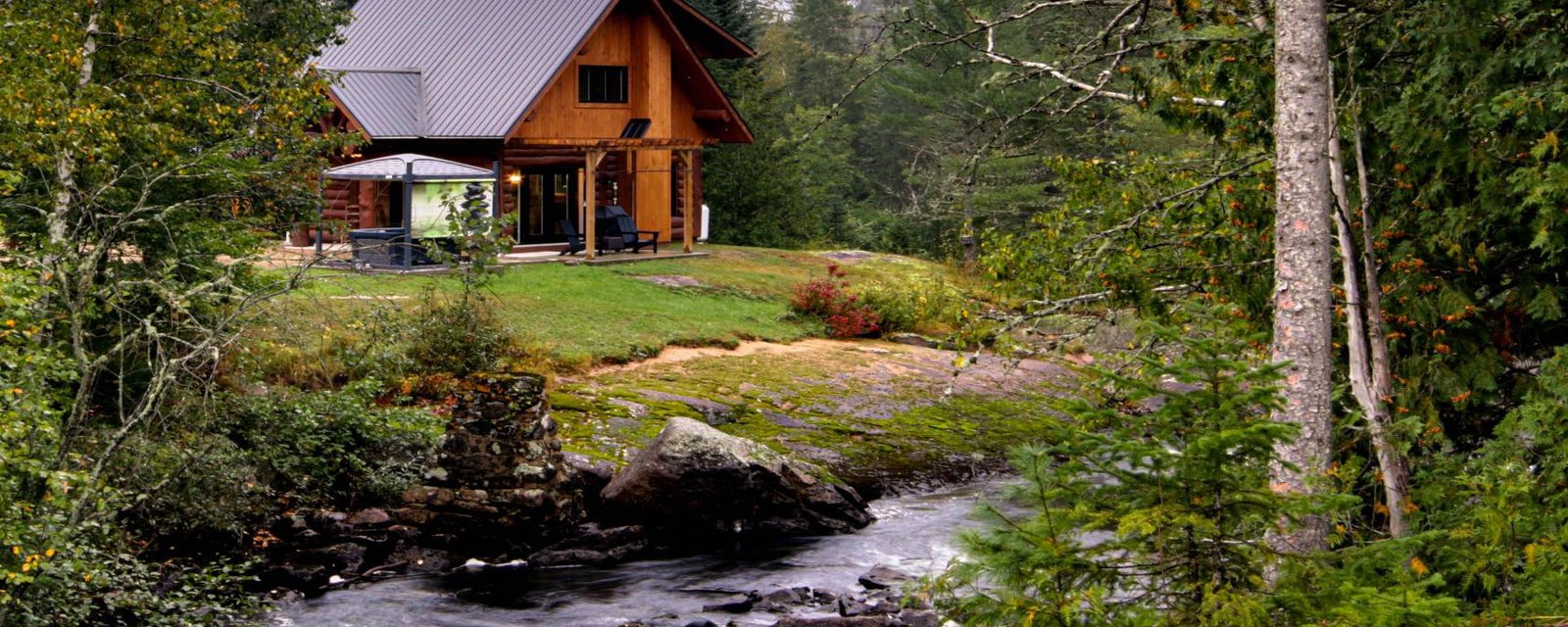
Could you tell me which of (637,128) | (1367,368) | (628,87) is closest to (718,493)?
(1367,368)

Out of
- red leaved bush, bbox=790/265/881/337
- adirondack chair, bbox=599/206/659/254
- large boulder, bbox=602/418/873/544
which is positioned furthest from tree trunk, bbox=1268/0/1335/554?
adirondack chair, bbox=599/206/659/254

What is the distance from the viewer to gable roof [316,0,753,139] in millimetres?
32312

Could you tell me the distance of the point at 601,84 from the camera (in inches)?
1362

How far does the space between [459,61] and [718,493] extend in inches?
842

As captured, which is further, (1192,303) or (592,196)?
(592,196)

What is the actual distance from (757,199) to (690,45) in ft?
24.6

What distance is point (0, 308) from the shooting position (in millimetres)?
8641

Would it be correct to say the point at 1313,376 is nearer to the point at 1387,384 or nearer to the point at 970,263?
the point at 1387,384

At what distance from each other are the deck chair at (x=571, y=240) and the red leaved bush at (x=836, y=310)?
20.6 ft

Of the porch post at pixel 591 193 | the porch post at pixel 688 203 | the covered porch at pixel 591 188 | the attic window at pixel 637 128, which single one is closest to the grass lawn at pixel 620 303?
the porch post at pixel 688 203

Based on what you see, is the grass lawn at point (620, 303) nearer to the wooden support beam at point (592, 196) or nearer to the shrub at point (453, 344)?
the shrub at point (453, 344)

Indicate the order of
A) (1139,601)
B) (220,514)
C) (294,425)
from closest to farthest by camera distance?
(1139,601), (220,514), (294,425)

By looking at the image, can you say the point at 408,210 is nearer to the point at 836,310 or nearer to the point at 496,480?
the point at 836,310

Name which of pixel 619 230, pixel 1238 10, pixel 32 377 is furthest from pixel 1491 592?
pixel 619 230
